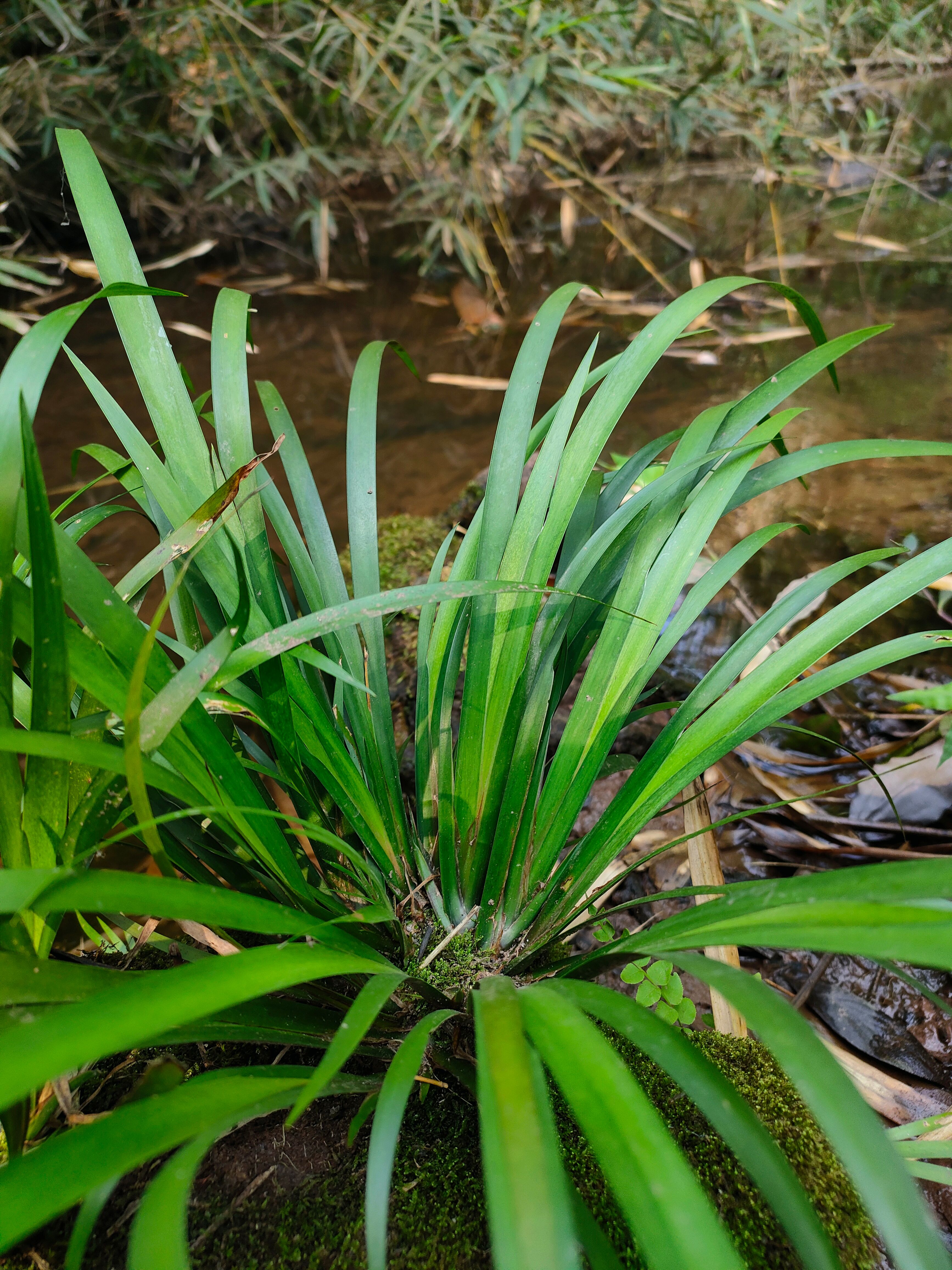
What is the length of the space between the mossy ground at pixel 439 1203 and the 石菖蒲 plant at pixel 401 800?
0.21 feet

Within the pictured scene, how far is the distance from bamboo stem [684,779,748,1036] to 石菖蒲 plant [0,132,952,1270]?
7 cm

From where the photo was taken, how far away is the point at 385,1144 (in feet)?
1.37

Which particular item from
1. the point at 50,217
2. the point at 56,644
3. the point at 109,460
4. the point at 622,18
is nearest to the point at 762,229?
the point at 622,18

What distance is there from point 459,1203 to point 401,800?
0.35 metres

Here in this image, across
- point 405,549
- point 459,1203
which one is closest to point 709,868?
point 459,1203

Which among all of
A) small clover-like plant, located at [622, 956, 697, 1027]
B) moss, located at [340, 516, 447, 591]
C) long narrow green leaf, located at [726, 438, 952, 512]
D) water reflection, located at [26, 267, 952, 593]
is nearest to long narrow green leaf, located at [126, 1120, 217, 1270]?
small clover-like plant, located at [622, 956, 697, 1027]

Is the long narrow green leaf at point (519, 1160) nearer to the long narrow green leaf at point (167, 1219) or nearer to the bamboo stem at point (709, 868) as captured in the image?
the long narrow green leaf at point (167, 1219)

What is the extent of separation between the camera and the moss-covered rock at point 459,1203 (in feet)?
1.79

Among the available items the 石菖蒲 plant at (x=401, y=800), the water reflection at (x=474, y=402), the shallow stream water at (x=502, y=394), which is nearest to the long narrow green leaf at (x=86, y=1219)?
the 石菖蒲 plant at (x=401, y=800)

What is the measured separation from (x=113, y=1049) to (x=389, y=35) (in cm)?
276

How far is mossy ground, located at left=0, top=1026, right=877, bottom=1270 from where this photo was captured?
544 mm

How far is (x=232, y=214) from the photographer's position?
13.6ft

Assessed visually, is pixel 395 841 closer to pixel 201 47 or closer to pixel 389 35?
pixel 389 35

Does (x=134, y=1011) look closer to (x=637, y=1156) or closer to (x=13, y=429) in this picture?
(x=637, y=1156)
